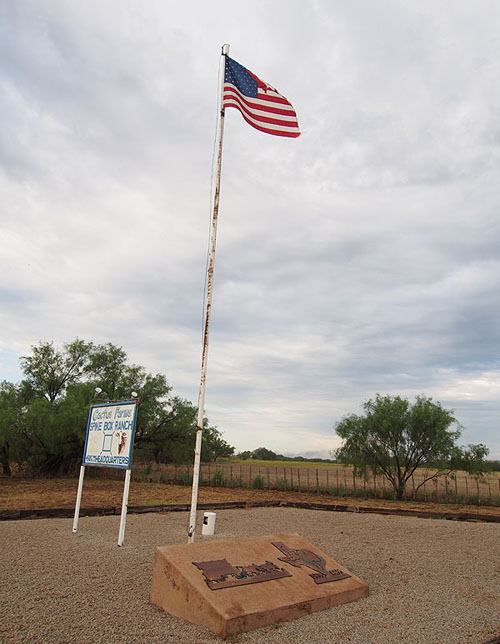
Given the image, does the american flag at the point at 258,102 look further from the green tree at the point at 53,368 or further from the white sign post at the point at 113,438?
the green tree at the point at 53,368

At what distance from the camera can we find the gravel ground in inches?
191

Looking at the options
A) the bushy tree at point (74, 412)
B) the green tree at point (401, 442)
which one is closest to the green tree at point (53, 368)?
the bushy tree at point (74, 412)

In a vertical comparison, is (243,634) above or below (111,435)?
below

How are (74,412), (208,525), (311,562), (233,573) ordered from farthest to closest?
1. (74,412)
2. (208,525)
3. (311,562)
4. (233,573)

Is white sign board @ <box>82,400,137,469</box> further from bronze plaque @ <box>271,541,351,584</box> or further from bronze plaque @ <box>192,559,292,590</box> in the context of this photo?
bronze plaque @ <box>192,559,292,590</box>

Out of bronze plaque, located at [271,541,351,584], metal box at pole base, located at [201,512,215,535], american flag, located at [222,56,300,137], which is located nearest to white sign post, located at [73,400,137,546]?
metal box at pole base, located at [201,512,215,535]

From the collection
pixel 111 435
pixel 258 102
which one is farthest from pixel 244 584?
pixel 258 102

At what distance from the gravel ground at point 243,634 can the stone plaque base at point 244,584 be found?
13cm

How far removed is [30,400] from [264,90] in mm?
29687

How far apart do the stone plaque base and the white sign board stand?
12.1ft

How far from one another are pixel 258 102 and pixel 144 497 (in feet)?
53.2

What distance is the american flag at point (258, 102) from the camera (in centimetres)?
944

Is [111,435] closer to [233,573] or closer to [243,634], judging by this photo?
[233,573]

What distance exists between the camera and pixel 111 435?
10.1 m
